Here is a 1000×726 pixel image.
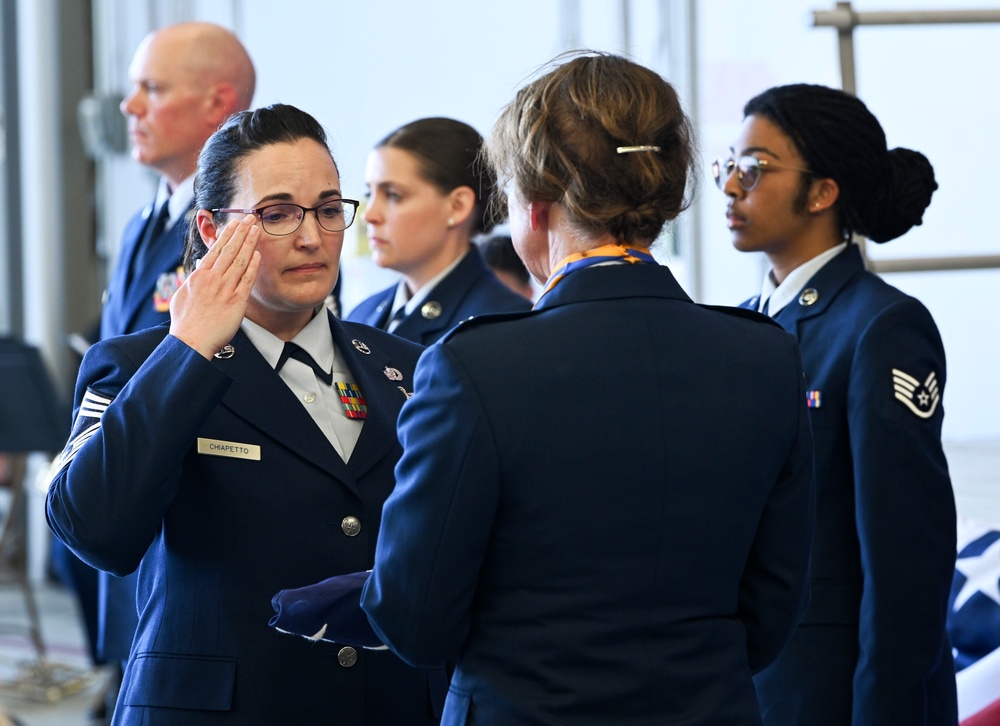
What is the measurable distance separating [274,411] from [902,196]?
1271 mm

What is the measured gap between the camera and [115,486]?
64.6 inches

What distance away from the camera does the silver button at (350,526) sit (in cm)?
180

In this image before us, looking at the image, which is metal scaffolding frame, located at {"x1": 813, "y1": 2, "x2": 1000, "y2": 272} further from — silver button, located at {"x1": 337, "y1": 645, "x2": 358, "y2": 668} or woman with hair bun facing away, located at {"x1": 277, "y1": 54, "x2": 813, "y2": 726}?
silver button, located at {"x1": 337, "y1": 645, "x2": 358, "y2": 668}

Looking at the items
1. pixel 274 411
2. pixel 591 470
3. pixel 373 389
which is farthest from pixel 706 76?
pixel 591 470

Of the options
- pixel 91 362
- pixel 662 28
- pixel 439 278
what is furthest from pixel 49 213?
pixel 91 362

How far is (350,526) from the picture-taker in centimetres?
180

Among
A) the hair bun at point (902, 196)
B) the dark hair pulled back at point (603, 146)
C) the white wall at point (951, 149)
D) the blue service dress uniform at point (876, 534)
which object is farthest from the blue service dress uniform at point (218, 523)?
the white wall at point (951, 149)

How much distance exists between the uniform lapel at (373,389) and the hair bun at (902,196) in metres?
0.96

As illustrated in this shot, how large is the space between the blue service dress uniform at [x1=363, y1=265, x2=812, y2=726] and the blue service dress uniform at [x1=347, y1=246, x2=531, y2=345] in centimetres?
149

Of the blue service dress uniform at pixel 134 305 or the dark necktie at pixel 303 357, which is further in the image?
the blue service dress uniform at pixel 134 305

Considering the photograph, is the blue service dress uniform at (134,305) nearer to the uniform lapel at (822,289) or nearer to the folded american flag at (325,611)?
the uniform lapel at (822,289)

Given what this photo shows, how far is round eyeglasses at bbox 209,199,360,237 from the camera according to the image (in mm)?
1884

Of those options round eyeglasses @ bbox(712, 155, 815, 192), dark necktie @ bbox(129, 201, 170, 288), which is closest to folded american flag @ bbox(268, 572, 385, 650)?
round eyeglasses @ bbox(712, 155, 815, 192)

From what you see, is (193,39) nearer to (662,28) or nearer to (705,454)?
(662,28)
